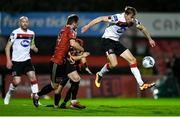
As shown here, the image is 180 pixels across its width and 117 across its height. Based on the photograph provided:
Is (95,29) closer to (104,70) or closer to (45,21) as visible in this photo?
(45,21)

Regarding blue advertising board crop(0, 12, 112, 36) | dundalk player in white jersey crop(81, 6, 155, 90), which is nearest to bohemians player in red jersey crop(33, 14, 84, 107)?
dundalk player in white jersey crop(81, 6, 155, 90)

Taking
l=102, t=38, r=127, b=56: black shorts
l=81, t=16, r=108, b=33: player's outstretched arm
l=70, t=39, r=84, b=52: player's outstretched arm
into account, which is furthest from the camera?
l=102, t=38, r=127, b=56: black shorts

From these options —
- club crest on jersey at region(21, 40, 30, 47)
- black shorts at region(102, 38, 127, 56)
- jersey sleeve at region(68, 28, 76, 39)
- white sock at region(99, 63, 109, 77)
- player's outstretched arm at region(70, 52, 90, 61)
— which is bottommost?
white sock at region(99, 63, 109, 77)

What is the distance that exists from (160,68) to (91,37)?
359 cm

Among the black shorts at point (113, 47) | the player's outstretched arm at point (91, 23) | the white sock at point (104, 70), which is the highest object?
the player's outstretched arm at point (91, 23)

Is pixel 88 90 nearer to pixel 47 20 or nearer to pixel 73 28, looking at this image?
pixel 47 20

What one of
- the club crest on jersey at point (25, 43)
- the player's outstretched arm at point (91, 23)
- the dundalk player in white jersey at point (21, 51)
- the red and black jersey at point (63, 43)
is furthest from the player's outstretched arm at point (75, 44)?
the club crest on jersey at point (25, 43)

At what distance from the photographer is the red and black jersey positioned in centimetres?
1623

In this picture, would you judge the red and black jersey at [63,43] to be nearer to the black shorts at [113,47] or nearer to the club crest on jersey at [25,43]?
the black shorts at [113,47]

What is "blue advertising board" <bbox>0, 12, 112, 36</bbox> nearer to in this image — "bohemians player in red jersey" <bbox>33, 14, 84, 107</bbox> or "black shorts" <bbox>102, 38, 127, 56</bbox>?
"black shorts" <bbox>102, 38, 127, 56</bbox>

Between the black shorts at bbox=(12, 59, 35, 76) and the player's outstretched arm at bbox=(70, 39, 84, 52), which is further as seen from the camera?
the black shorts at bbox=(12, 59, 35, 76)

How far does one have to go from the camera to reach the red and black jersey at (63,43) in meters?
16.2

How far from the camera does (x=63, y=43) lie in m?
16.4
